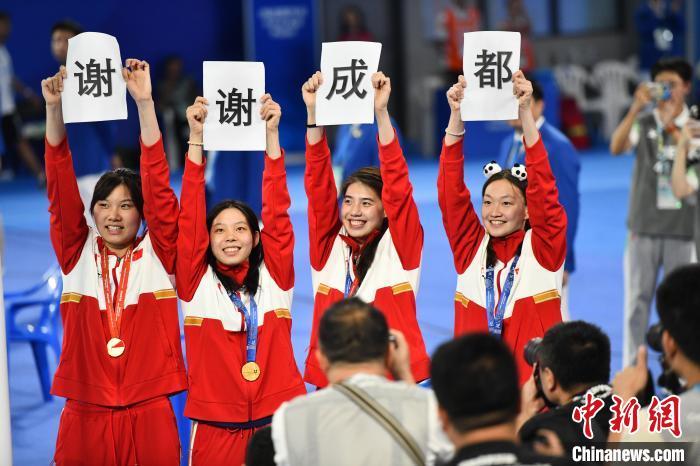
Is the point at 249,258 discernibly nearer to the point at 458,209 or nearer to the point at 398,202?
the point at 398,202

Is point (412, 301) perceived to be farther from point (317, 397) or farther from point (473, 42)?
point (317, 397)

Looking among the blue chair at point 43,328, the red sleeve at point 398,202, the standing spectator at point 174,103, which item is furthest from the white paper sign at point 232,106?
the standing spectator at point 174,103

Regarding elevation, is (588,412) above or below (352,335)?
below

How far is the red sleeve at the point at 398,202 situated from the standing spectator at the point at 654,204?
10.7 ft

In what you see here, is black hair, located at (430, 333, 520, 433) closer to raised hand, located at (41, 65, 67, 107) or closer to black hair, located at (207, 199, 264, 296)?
black hair, located at (207, 199, 264, 296)

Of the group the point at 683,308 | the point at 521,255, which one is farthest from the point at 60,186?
the point at 683,308

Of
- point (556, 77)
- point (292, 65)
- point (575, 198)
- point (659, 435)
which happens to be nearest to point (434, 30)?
point (556, 77)

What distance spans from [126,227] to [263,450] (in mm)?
1682

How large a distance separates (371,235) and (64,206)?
1.40 metres

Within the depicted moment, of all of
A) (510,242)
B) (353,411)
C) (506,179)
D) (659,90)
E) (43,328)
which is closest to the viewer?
(353,411)

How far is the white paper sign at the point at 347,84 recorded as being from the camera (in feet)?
16.4

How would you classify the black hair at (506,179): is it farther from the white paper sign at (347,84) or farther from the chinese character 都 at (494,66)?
the white paper sign at (347,84)

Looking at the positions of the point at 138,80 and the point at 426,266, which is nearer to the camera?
the point at 138,80

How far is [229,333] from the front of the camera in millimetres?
4816
